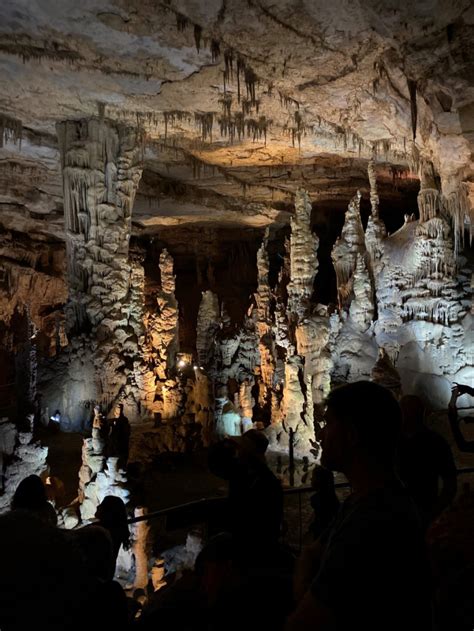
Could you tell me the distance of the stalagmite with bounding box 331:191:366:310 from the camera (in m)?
13.4

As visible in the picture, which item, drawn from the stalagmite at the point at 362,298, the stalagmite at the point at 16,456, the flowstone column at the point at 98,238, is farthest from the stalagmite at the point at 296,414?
the stalagmite at the point at 16,456

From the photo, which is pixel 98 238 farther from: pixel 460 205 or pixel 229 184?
pixel 460 205

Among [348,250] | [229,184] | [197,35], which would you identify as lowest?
[348,250]

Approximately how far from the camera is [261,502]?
2.36m

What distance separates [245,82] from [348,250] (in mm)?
6554

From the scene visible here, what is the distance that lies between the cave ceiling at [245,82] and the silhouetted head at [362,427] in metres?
6.38

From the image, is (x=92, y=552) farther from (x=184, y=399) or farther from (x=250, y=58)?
(x=184, y=399)

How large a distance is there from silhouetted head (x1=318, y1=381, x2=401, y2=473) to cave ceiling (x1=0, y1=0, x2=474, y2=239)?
6376 millimetres

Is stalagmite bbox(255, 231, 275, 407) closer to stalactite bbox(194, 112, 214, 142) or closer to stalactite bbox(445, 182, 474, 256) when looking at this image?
stalactite bbox(445, 182, 474, 256)

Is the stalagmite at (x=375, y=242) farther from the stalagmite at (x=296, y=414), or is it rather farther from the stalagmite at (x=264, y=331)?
the stalagmite at (x=296, y=414)

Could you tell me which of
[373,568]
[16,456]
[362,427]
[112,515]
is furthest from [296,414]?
[373,568]

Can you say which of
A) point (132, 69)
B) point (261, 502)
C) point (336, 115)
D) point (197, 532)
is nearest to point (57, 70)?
point (132, 69)

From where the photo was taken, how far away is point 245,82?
8.12 meters

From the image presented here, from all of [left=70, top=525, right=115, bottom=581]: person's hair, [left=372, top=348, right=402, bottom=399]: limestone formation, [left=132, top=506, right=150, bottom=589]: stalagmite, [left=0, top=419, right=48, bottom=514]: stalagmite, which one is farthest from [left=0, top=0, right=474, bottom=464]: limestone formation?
[left=70, top=525, right=115, bottom=581]: person's hair
